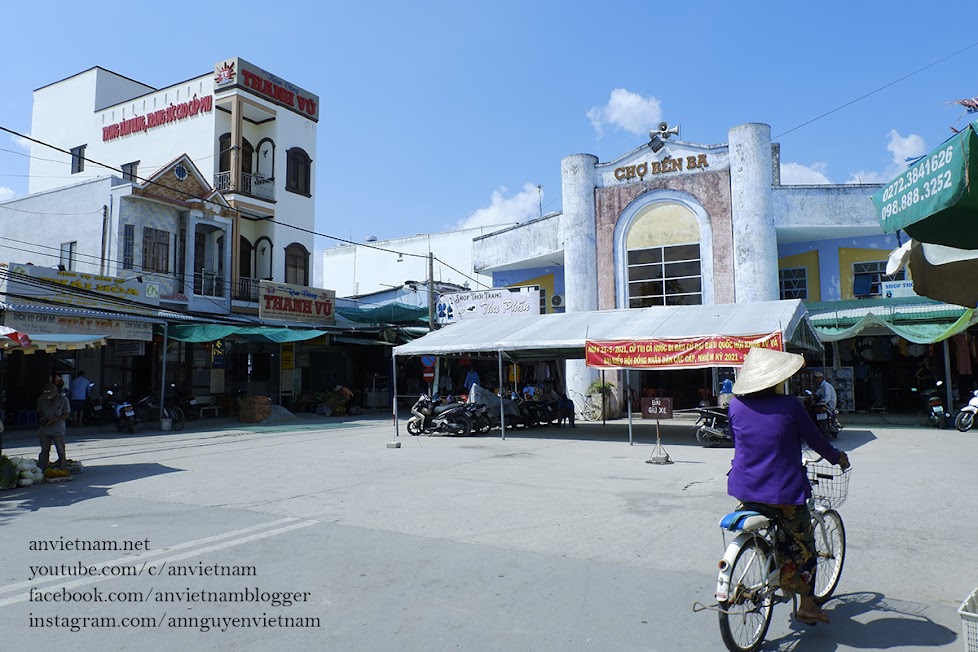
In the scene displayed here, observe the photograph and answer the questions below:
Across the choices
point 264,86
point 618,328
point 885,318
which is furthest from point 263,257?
point 885,318

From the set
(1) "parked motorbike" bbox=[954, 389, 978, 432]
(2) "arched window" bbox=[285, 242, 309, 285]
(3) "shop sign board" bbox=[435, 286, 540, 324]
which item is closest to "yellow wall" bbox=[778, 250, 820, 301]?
(1) "parked motorbike" bbox=[954, 389, 978, 432]

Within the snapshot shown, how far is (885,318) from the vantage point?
18391 mm

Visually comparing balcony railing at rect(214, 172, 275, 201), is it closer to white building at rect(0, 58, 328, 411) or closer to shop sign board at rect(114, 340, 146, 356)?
white building at rect(0, 58, 328, 411)

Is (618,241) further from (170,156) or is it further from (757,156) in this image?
(170,156)

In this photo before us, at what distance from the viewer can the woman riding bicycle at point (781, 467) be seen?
3.93 meters

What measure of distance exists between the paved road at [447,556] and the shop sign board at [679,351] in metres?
2.41

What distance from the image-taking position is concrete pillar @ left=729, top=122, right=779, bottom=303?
65.0 ft

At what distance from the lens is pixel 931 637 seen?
3.95 meters

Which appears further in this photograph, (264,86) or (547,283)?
(264,86)

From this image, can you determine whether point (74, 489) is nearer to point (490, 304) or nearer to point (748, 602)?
point (748, 602)

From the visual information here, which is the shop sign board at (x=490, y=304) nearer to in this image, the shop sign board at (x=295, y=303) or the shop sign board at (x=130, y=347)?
the shop sign board at (x=295, y=303)

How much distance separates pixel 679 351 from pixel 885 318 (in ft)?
26.9

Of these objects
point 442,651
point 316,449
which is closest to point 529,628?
point 442,651

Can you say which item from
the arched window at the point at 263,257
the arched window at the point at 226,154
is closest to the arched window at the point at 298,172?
the arched window at the point at 226,154
